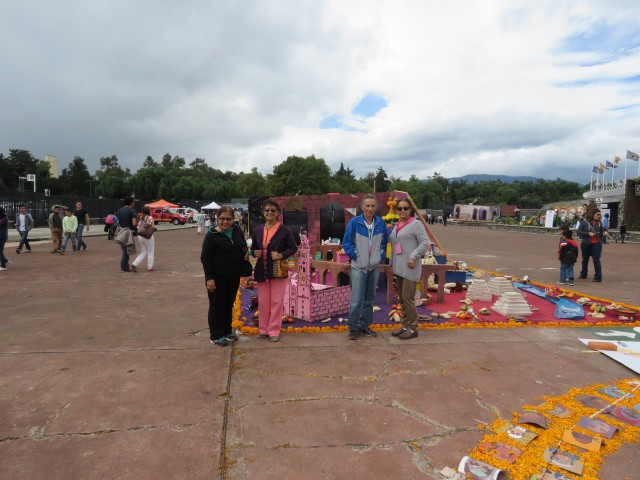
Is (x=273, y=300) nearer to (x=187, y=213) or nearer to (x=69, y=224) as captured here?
(x=69, y=224)

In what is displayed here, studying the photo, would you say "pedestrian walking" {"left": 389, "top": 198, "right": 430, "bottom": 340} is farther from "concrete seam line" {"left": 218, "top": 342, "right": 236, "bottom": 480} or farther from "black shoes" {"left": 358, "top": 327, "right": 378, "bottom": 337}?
"concrete seam line" {"left": 218, "top": 342, "right": 236, "bottom": 480}

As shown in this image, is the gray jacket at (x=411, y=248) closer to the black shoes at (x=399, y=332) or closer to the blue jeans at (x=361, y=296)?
the blue jeans at (x=361, y=296)

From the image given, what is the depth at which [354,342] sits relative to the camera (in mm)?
4852

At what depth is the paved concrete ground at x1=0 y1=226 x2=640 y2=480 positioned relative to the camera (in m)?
2.54

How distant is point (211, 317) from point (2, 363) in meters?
2.09

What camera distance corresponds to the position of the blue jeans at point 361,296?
4.96 meters

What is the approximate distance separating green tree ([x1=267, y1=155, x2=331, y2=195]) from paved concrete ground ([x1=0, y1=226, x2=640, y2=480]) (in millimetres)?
57526

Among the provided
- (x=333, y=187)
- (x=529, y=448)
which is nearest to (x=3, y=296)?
(x=529, y=448)

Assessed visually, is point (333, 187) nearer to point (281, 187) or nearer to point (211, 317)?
point (281, 187)

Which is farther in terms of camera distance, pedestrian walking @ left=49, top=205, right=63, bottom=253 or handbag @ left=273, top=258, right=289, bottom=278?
pedestrian walking @ left=49, top=205, right=63, bottom=253

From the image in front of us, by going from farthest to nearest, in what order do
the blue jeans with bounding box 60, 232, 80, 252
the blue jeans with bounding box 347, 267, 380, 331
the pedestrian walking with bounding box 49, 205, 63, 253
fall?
1. the blue jeans with bounding box 60, 232, 80, 252
2. the pedestrian walking with bounding box 49, 205, 63, 253
3. the blue jeans with bounding box 347, 267, 380, 331

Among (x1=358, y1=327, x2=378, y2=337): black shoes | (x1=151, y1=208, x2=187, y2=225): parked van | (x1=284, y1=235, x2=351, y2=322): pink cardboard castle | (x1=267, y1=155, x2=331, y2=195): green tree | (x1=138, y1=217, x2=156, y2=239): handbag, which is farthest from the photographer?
(x1=267, y1=155, x2=331, y2=195): green tree

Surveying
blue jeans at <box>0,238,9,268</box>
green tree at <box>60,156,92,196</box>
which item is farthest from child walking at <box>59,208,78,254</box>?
green tree at <box>60,156,92,196</box>

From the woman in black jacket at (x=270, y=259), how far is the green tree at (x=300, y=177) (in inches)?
2255
